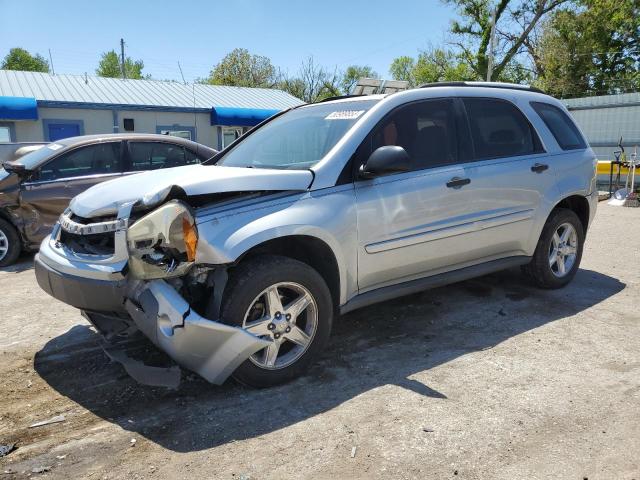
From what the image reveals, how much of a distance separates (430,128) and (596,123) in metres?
18.3

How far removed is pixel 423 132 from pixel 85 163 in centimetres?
493

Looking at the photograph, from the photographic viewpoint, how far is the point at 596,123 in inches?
768

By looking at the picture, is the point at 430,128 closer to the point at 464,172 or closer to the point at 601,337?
the point at 464,172

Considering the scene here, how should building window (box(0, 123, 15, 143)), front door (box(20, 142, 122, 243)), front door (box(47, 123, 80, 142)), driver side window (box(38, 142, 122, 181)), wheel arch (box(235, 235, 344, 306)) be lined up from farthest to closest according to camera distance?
1. front door (box(47, 123, 80, 142))
2. building window (box(0, 123, 15, 143))
3. driver side window (box(38, 142, 122, 181))
4. front door (box(20, 142, 122, 243))
5. wheel arch (box(235, 235, 344, 306))

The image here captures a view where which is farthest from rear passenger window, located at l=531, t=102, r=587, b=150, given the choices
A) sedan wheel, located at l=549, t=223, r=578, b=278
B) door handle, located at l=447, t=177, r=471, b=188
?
door handle, located at l=447, t=177, r=471, b=188

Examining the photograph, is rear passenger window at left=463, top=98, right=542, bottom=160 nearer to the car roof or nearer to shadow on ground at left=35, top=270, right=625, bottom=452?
shadow on ground at left=35, top=270, right=625, bottom=452

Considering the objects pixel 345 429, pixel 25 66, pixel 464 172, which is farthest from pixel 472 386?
pixel 25 66

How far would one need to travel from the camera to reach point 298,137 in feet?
13.5

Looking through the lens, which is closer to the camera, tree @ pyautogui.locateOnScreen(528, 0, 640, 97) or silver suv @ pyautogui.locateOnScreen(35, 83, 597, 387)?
silver suv @ pyautogui.locateOnScreen(35, 83, 597, 387)

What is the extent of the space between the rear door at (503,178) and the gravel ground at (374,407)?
0.66 m

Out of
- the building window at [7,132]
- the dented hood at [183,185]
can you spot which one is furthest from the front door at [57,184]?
the building window at [7,132]

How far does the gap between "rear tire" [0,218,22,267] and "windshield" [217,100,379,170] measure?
388 centimetres

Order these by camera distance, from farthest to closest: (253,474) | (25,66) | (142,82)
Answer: (25,66)
(142,82)
(253,474)

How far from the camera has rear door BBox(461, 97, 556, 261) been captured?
4.32 metres
